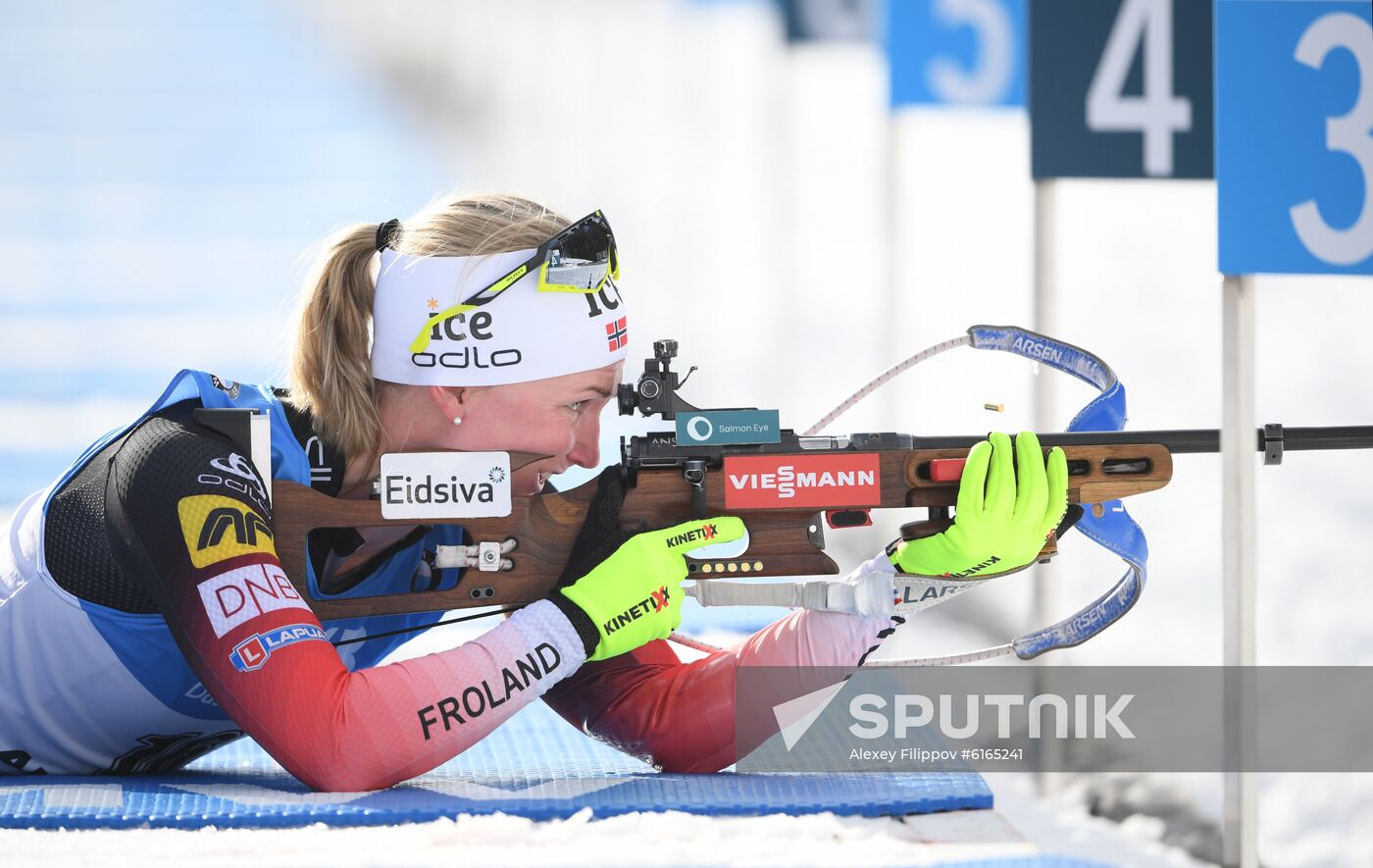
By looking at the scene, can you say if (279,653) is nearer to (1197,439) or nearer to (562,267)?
(562,267)

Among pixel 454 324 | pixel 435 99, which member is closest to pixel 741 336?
pixel 435 99

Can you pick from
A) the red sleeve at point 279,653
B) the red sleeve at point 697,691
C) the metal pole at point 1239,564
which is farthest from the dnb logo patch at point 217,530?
the metal pole at point 1239,564

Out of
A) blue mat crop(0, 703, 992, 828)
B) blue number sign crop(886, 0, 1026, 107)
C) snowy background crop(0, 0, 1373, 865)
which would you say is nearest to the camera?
blue mat crop(0, 703, 992, 828)

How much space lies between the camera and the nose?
1.83 m

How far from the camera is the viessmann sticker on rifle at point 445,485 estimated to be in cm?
165

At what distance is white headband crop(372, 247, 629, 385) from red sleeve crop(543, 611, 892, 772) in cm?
44

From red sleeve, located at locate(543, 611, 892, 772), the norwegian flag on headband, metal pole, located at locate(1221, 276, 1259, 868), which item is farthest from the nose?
metal pole, located at locate(1221, 276, 1259, 868)

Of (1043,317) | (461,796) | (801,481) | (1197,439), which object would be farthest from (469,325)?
(1043,317)

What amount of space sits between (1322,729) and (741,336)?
16.8 ft

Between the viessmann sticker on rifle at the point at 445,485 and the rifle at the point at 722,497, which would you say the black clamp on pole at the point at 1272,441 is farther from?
the viessmann sticker on rifle at the point at 445,485

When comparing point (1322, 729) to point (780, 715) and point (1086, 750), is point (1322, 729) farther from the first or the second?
point (780, 715)

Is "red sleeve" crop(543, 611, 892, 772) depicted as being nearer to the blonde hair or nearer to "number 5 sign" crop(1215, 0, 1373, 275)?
the blonde hair

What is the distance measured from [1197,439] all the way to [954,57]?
223cm

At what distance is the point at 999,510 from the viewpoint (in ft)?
5.63
